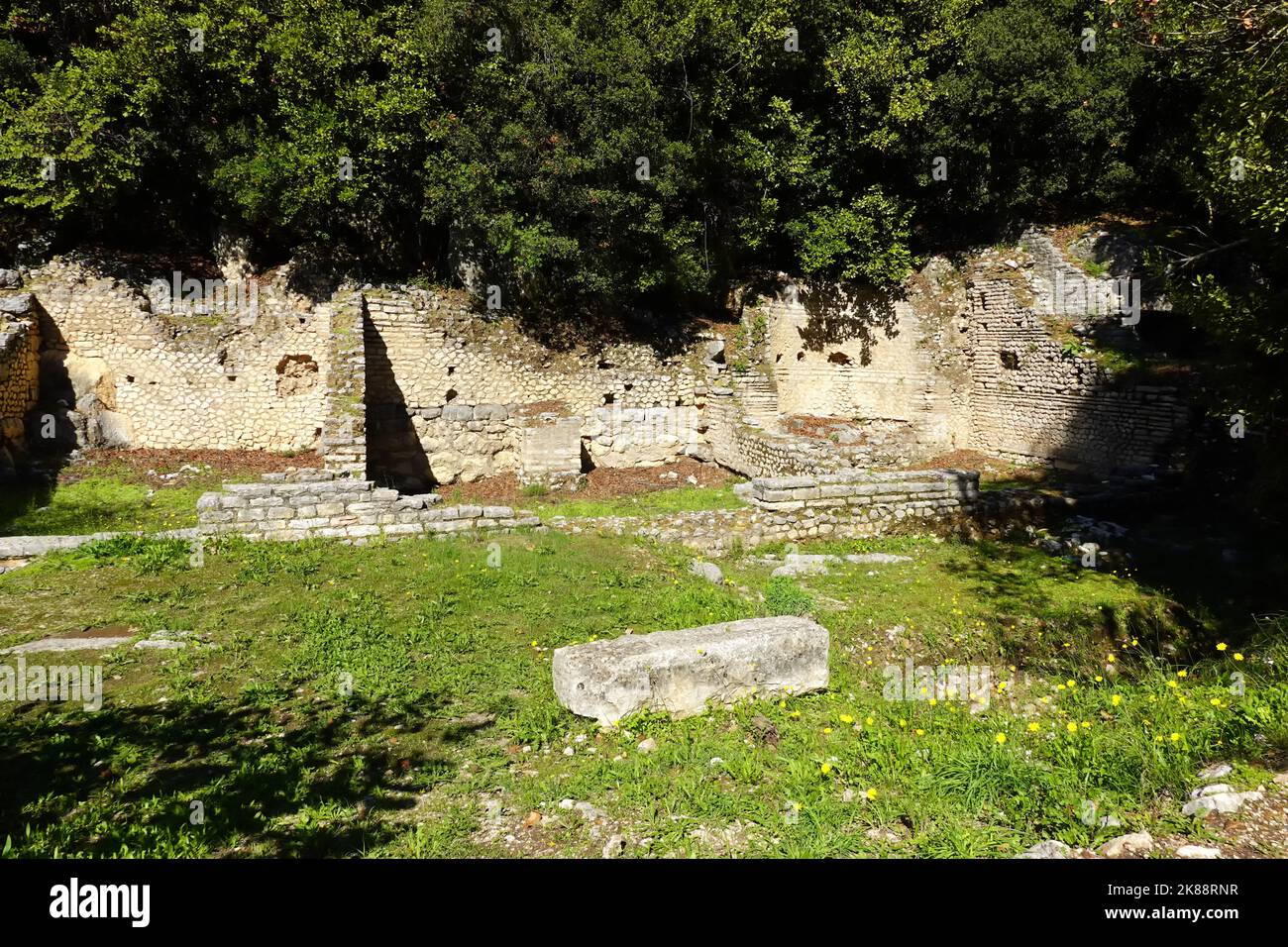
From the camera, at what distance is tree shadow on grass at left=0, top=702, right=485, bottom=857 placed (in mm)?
3705

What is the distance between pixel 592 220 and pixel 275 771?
15.5m

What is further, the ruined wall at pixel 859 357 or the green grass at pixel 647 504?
the ruined wall at pixel 859 357

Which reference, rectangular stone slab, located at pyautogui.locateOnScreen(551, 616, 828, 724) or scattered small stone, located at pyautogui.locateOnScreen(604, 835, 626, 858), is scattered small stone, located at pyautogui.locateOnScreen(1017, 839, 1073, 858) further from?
rectangular stone slab, located at pyautogui.locateOnScreen(551, 616, 828, 724)

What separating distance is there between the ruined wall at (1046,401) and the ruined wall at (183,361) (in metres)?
18.9

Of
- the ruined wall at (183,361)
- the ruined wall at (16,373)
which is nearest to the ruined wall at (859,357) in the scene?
the ruined wall at (183,361)

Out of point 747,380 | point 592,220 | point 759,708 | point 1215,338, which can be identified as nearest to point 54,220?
point 592,220

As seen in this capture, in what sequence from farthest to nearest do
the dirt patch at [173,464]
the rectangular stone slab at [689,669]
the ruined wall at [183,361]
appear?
the ruined wall at [183,361]
the dirt patch at [173,464]
the rectangular stone slab at [689,669]

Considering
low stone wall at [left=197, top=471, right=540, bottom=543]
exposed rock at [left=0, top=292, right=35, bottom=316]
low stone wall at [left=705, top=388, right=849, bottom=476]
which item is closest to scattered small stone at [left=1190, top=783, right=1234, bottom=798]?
low stone wall at [left=197, top=471, right=540, bottom=543]

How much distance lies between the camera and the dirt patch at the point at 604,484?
603 inches

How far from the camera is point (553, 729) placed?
5070 mm

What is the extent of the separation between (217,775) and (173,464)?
13.6 metres

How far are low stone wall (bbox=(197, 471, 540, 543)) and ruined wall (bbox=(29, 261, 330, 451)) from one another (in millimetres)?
6907

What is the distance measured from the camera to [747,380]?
18.6 metres

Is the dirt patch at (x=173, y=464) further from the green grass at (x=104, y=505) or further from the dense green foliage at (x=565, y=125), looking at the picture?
the dense green foliage at (x=565, y=125)
